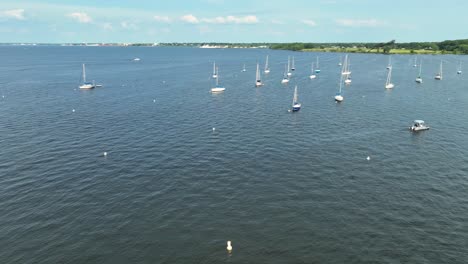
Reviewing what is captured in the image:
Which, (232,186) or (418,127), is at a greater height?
(418,127)

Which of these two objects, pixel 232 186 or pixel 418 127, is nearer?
pixel 232 186

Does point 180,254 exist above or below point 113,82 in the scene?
below

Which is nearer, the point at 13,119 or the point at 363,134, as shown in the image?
the point at 363,134

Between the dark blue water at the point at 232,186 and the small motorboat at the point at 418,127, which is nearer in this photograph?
the dark blue water at the point at 232,186

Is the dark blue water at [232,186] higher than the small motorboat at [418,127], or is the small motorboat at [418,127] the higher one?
the small motorboat at [418,127]

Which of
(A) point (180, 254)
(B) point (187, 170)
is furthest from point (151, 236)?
(B) point (187, 170)

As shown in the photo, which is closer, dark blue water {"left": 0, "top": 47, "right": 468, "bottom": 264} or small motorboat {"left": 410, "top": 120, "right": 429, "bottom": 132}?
dark blue water {"left": 0, "top": 47, "right": 468, "bottom": 264}

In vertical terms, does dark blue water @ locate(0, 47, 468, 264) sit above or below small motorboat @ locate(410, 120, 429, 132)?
below

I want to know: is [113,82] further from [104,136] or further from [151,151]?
[151,151]
